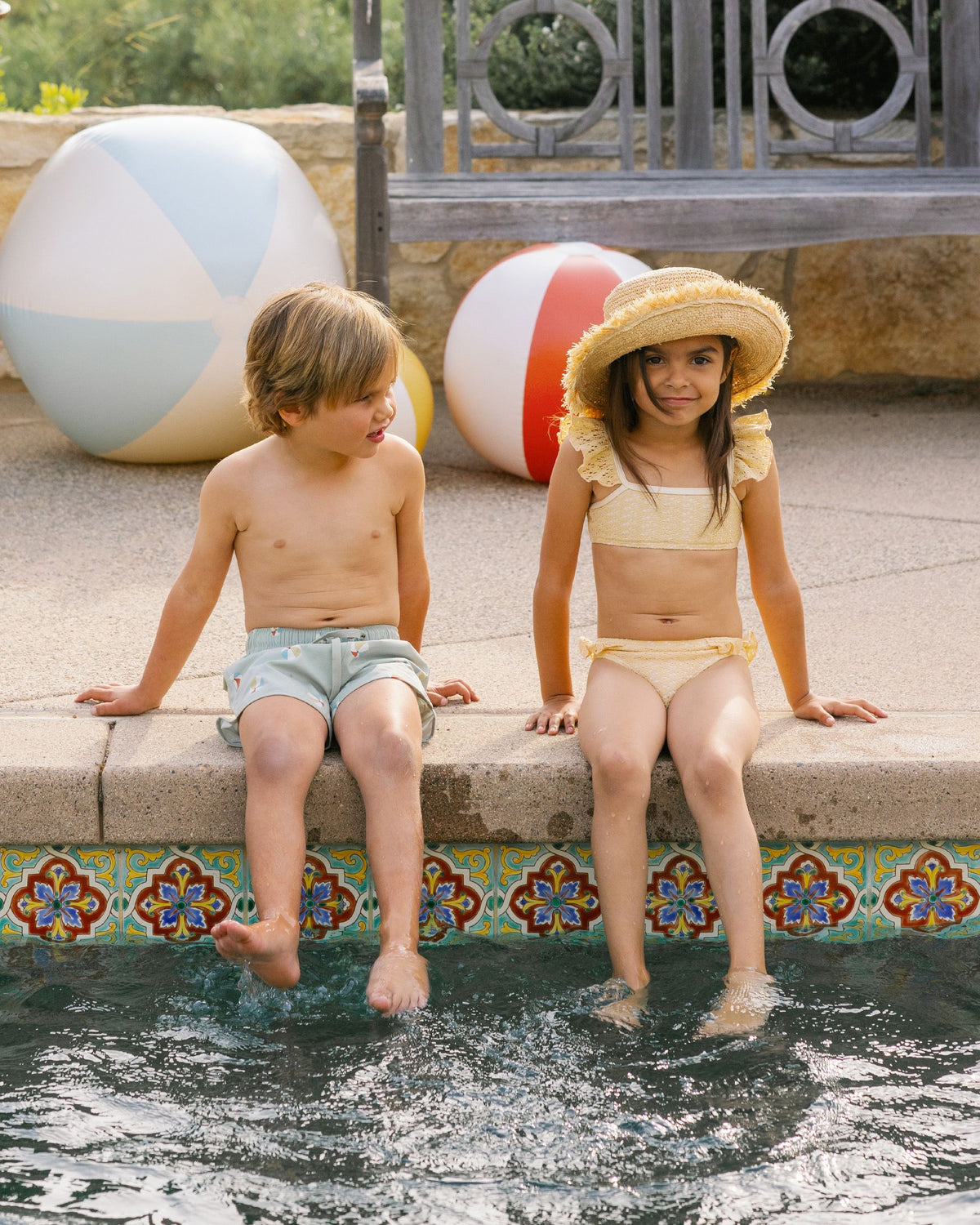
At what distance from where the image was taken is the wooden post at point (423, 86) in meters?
6.12

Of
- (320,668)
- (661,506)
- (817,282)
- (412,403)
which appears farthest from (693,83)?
(320,668)

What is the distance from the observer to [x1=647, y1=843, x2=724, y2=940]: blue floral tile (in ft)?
9.00

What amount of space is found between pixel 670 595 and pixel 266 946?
1020 millimetres

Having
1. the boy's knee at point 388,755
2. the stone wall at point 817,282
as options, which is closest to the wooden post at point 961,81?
the stone wall at point 817,282

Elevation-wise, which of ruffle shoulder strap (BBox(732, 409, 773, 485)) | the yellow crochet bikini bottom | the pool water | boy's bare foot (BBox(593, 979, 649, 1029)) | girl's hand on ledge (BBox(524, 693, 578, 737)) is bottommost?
the pool water

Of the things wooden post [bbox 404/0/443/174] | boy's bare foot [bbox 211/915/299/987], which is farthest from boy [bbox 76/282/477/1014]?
wooden post [bbox 404/0/443/174]

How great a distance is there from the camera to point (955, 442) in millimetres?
5945

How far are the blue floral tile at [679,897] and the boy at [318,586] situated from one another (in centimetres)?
47

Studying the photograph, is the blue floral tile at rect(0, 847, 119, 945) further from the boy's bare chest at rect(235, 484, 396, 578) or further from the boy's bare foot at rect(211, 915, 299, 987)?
the boy's bare chest at rect(235, 484, 396, 578)

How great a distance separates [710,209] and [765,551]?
2687mm

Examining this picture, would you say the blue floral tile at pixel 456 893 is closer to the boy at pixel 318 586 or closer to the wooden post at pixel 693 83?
the boy at pixel 318 586

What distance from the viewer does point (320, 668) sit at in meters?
2.78

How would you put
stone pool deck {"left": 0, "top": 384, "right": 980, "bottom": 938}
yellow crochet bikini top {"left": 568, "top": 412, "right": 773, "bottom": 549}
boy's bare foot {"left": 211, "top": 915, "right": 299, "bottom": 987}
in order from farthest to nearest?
1. yellow crochet bikini top {"left": 568, "top": 412, "right": 773, "bottom": 549}
2. stone pool deck {"left": 0, "top": 384, "right": 980, "bottom": 938}
3. boy's bare foot {"left": 211, "top": 915, "right": 299, "bottom": 987}

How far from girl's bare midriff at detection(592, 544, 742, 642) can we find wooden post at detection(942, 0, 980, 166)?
4430mm
